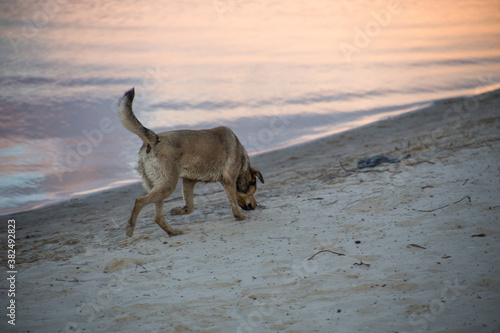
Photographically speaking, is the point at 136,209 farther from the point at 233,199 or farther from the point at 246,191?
the point at 246,191

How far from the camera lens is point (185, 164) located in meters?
6.85

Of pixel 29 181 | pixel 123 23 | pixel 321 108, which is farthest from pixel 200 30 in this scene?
pixel 29 181

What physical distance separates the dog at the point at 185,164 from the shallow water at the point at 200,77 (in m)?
4.30

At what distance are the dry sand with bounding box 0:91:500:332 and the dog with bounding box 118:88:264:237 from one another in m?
0.40

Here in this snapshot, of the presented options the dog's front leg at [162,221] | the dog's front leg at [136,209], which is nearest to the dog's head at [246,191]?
the dog's front leg at [162,221]

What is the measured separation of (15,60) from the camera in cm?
2066

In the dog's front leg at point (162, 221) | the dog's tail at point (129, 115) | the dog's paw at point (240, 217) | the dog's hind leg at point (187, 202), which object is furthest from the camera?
the dog's hind leg at point (187, 202)

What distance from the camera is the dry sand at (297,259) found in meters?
4.34

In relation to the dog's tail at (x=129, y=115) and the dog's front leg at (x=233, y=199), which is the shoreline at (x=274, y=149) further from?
the dog's tail at (x=129, y=115)

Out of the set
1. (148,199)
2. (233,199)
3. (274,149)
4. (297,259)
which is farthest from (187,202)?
(274,149)

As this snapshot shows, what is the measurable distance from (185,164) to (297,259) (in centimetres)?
233

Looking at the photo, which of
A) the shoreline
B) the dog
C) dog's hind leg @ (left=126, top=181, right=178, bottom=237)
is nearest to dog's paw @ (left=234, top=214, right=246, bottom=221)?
A: the dog

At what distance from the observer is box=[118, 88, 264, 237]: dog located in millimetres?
6484

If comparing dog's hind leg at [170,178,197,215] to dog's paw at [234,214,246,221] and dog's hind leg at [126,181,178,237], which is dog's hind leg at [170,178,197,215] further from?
dog's hind leg at [126,181,178,237]
